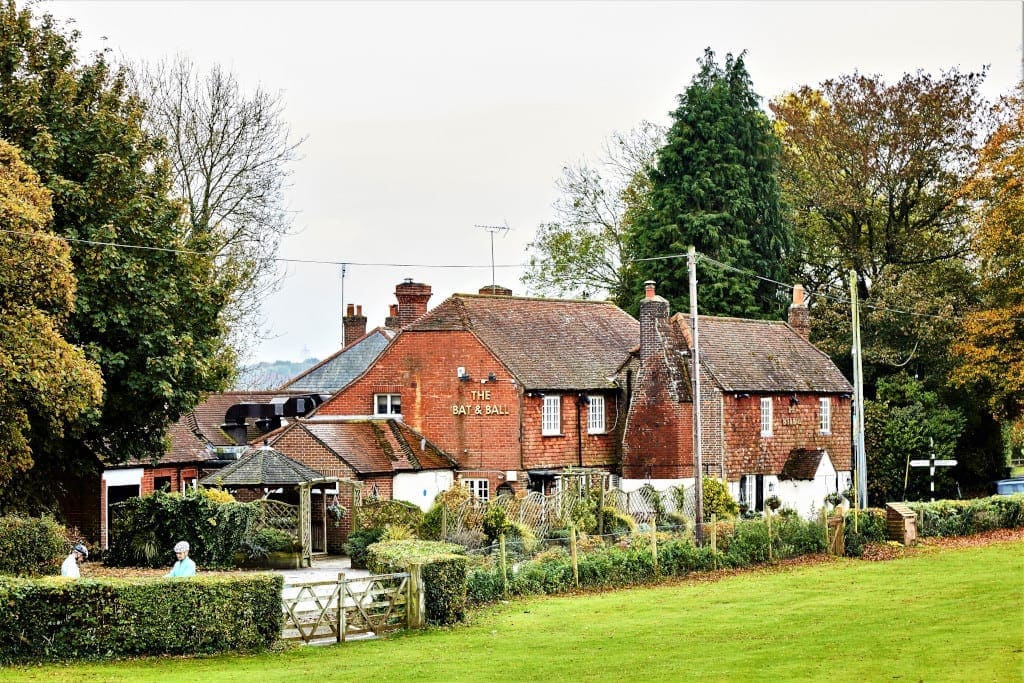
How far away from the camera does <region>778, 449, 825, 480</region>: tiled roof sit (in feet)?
171

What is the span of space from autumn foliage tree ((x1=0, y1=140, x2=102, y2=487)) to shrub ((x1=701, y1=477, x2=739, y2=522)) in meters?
21.7

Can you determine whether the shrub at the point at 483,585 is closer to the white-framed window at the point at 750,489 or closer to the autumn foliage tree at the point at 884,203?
the white-framed window at the point at 750,489

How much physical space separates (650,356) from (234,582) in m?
28.5

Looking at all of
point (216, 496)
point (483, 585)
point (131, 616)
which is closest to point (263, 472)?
point (216, 496)

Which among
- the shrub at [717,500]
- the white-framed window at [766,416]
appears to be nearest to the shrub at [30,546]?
the shrub at [717,500]

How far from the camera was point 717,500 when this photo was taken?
44.8m

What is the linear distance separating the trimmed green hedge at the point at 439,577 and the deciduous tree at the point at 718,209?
129 feet

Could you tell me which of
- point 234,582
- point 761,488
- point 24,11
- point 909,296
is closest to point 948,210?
point 909,296

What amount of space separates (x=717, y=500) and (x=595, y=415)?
728 centimetres

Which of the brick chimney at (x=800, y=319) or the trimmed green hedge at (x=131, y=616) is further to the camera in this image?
the brick chimney at (x=800, y=319)

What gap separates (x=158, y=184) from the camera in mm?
37375

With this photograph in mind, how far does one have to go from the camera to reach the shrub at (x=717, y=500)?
146 feet

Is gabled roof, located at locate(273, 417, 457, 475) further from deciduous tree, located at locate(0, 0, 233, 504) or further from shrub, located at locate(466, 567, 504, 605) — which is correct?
shrub, located at locate(466, 567, 504, 605)

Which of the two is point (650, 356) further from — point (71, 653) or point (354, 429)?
point (71, 653)
